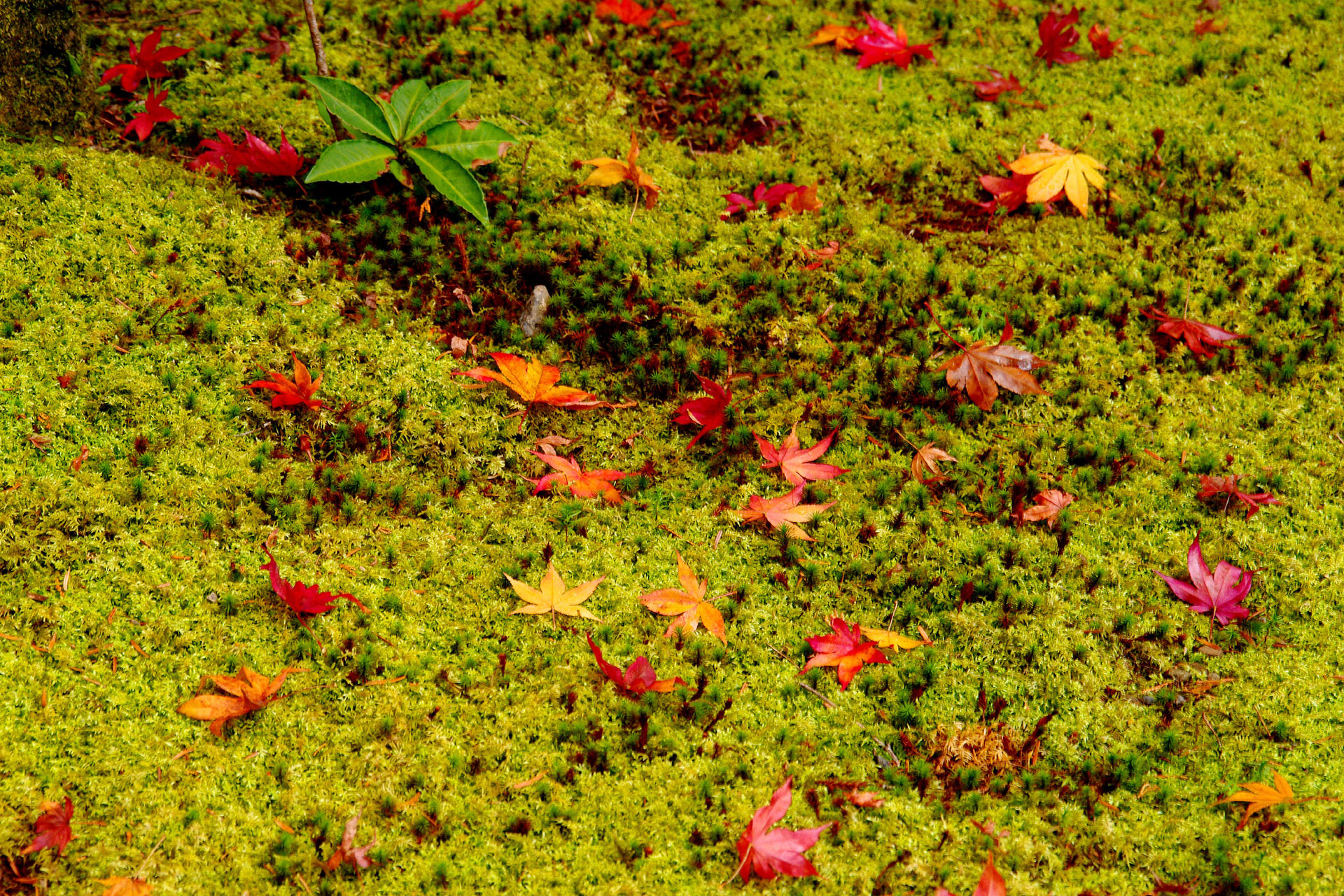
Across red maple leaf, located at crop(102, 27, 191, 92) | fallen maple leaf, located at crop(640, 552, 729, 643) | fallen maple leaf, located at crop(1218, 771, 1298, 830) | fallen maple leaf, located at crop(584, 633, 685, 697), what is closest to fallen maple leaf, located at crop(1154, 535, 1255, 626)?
fallen maple leaf, located at crop(1218, 771, 1298, 830)

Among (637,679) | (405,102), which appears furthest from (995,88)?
(637,679)

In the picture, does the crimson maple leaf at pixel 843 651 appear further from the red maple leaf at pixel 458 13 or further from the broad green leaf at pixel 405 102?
the red maple leaf at pixel 458 13

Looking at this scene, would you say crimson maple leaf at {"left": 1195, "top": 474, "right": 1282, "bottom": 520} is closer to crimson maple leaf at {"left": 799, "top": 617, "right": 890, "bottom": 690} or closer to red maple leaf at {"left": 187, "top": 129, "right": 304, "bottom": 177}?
crimson maple leaf at {"left": 799, "top": 617, "right": 890, "bottom": 690}

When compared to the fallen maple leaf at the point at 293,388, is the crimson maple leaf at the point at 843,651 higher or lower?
lower

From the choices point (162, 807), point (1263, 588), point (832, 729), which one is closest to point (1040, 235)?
point (1263, 588)

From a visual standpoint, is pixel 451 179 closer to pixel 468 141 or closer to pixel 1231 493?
pixel 468 141

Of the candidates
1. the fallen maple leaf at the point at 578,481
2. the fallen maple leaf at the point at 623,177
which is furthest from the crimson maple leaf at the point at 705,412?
the fallen maple leaf at the point at 623,177
